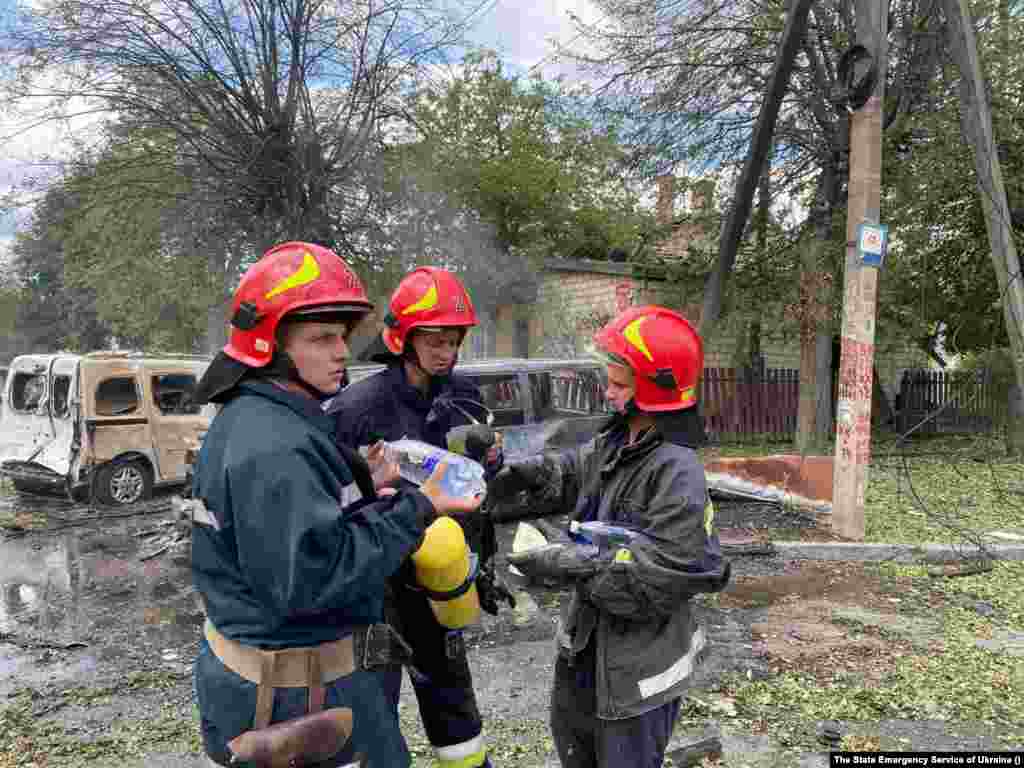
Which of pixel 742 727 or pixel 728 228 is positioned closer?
pixel 742 727

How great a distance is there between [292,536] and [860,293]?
635 cm

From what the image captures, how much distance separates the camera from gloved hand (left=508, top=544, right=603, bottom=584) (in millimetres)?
2088

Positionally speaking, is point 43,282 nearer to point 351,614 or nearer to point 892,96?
point 892,96

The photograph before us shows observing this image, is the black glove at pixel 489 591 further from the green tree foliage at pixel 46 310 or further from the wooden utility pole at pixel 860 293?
the green tree foliage at pixel 46 310

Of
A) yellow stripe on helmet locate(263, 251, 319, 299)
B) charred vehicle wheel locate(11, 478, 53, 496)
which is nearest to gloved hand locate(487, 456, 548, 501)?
yellow stripe on helmet locate(263, 251, 319, 299)

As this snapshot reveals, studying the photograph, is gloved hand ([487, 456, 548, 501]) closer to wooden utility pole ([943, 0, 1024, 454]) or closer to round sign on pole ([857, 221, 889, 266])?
round sign on pole ([857, 221, 889, 266])

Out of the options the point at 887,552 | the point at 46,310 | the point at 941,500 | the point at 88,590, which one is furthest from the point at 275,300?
the point at 46,310

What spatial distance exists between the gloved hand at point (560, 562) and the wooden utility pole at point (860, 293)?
17.9 feet

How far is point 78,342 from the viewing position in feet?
109

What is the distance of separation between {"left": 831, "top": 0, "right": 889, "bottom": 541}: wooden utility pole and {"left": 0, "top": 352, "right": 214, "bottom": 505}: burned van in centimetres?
729

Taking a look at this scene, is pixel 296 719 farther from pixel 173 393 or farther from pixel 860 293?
pixel 173 393

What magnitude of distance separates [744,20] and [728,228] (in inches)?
281

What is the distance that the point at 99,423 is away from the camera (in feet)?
29.9

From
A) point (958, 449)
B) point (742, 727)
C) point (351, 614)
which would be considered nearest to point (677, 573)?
point (351, 614)
